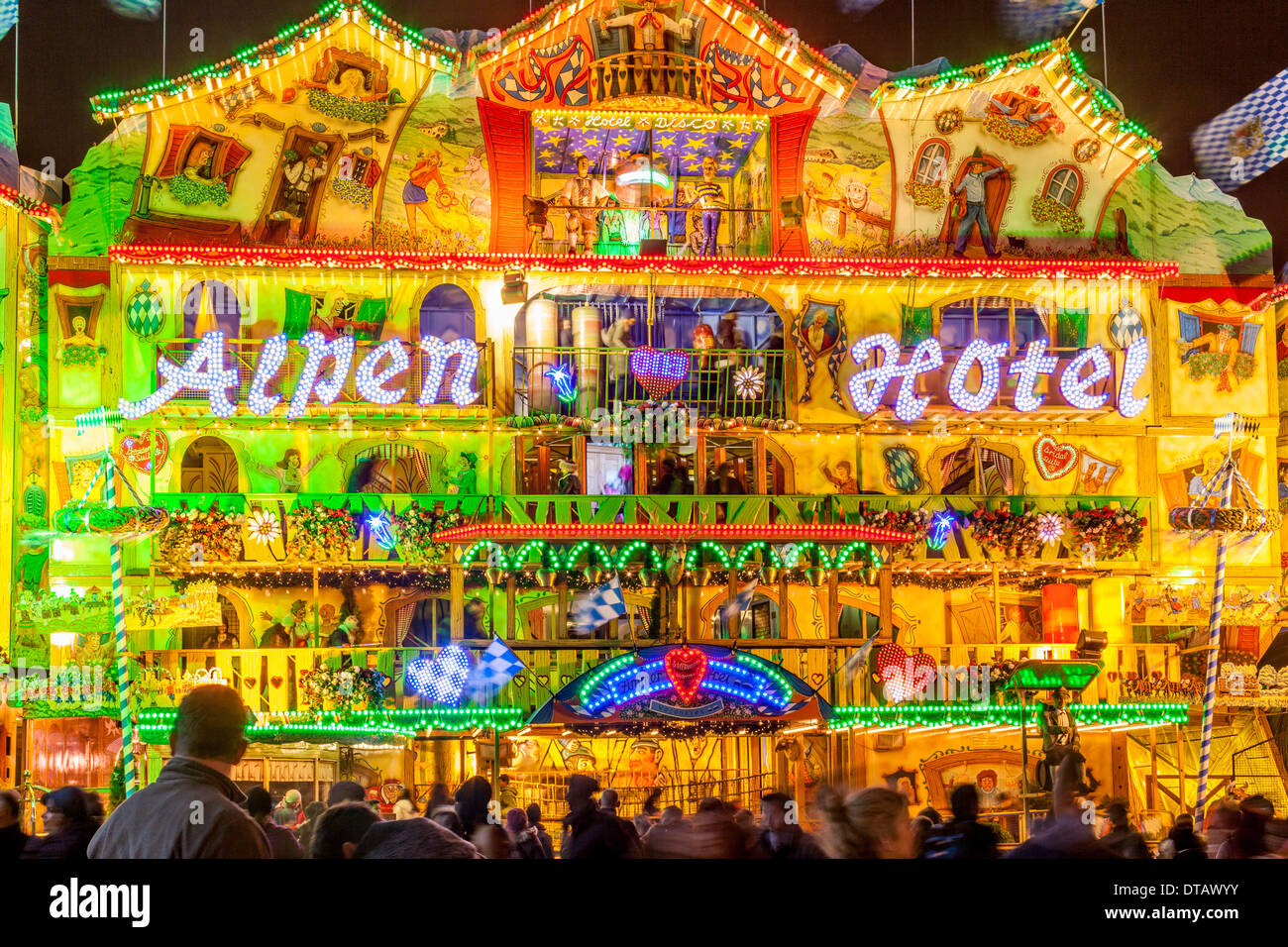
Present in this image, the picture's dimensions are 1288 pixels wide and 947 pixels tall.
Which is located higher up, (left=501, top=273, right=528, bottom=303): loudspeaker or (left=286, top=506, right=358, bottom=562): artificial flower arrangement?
(left=501, top=273, right=528, bottom=303): loudspeaker

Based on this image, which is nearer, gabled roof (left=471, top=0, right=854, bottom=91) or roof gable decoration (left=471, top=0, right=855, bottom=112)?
gabled roof (left=471, top=0, right=854, bottom=91)

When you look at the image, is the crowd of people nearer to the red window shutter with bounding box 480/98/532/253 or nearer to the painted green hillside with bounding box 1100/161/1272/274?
the red window shutter with bounding box 480/98/532/253

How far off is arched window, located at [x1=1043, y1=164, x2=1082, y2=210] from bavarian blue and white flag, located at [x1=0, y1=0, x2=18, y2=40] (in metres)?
21.2

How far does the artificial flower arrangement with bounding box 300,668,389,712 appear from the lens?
85.1ft

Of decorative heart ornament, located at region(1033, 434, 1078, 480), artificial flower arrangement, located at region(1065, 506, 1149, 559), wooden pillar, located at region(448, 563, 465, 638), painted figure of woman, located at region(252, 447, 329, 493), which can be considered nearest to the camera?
wooden pillar, located at region(448, 563, 465, 638)

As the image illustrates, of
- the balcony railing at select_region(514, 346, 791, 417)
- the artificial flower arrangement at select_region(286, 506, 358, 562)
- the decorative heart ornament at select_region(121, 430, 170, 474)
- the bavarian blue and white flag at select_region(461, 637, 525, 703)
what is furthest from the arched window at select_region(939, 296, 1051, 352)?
the decorative heart ornament at select_region(121, 430, 170, 474)

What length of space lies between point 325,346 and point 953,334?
1368 centimetres

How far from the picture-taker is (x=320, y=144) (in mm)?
30594

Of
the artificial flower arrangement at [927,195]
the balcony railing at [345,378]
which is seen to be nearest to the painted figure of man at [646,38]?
the artificial flower arrangement at [927,195]

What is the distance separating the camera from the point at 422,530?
95.1 ft

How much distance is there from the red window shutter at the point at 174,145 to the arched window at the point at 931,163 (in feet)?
51.1

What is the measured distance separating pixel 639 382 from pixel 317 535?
284 inches
